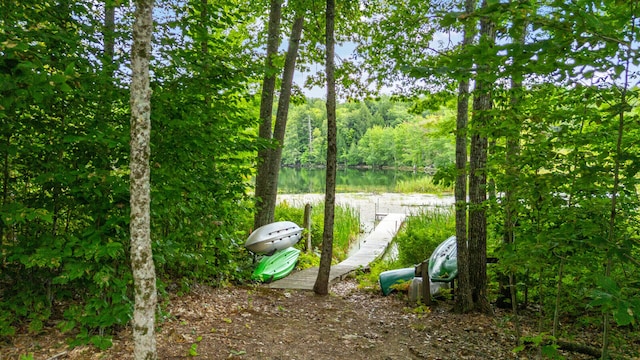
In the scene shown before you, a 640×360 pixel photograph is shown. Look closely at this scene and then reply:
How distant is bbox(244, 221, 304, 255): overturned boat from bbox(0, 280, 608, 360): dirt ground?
0.88m

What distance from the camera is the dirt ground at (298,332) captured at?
10.3ft

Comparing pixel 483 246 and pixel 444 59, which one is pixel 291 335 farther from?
pixel 444 59

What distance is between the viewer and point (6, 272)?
123 inches

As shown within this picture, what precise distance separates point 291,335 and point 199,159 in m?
1.99

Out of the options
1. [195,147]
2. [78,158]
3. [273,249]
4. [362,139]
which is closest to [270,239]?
[273,249]

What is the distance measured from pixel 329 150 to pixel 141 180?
124 inches

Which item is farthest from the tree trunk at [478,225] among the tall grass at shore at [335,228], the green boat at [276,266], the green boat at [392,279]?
the tall grass at shore at [335,228]

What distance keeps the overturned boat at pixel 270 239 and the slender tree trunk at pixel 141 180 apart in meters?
3.81

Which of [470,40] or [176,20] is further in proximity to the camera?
[470,40]

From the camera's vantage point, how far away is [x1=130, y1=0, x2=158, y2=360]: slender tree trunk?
2.29 metres

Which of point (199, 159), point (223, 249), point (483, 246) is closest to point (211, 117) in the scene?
point (199, 159)

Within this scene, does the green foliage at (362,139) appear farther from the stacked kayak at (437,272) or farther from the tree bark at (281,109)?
the stacked kayak at (437,272)

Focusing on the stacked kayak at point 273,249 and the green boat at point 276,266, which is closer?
the green boat at point 276,266

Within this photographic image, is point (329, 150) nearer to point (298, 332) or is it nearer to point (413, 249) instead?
point (298, 332)
